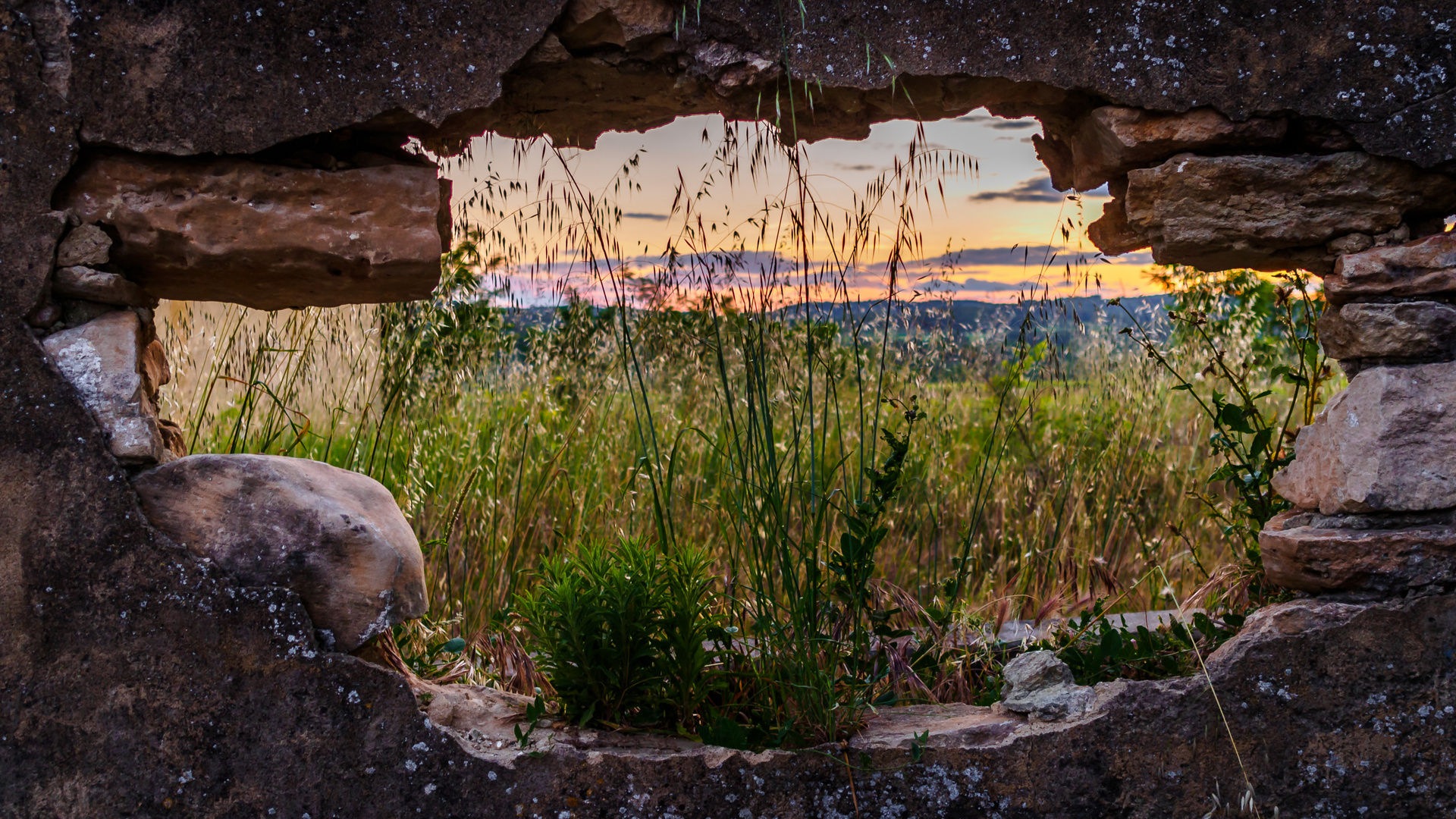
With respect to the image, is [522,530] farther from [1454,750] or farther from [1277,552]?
[1454,750]

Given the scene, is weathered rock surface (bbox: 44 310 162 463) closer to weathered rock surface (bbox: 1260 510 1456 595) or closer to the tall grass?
the tall grass

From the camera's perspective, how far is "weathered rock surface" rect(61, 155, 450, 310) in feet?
6.03

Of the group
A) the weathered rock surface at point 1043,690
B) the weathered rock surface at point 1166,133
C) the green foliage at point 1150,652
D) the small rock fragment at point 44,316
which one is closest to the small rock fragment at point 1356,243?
the weathered rock surface at point 1166,133

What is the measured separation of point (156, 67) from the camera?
183cm

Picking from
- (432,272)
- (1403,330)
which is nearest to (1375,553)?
(1403,330)

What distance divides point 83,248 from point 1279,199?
Answer: 8.69 feet

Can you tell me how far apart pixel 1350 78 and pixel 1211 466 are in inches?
86.1

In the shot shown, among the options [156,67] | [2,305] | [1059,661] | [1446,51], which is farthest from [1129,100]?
[2,305]

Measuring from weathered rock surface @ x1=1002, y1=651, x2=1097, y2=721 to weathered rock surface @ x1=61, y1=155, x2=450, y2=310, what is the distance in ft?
5.57

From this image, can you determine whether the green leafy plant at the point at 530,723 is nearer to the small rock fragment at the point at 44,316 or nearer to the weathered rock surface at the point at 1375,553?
the small rock fragment at the point at 44,316

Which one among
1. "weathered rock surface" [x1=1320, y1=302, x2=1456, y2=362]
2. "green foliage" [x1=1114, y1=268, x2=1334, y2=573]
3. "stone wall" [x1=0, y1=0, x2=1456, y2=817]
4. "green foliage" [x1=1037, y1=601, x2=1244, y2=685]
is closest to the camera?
"stone wall" [x1=0, y1=0, x2=1456, y2=817]

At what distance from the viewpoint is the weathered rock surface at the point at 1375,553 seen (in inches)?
72.9

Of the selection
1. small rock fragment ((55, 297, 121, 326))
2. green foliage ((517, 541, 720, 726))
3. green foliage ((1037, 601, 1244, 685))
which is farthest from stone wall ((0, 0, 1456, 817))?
green foliage ((1037, 601, 1244, 685))

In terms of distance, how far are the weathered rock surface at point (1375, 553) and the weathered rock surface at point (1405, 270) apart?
1.66 feet
